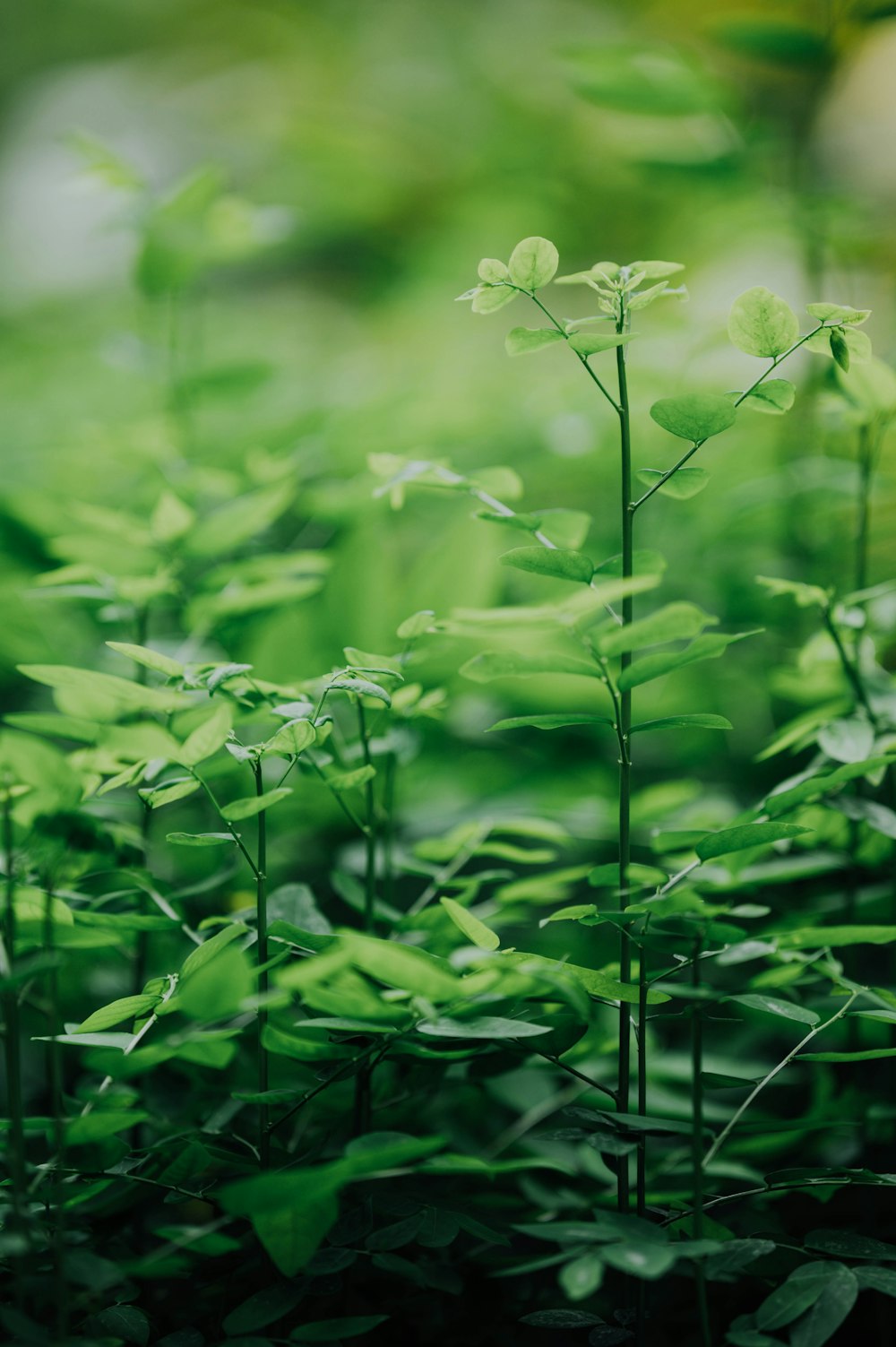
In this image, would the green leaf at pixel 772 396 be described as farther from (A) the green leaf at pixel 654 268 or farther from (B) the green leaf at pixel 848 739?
(B) the green leaf at pixel 848 739

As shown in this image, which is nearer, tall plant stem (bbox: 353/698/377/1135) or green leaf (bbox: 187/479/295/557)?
tall plant stem (bbox: 353/698/377/1135)

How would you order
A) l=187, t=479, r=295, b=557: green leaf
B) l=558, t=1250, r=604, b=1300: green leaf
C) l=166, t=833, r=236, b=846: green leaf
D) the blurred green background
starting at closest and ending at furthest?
l=558, t=1250, r=604, b=1300: green leaf < l=166, t=833, r=236, b=846: green leaf < l=187, t=479, r=295, b=557: green leaf < the blurred green background

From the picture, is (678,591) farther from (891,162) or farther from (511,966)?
(891,162)

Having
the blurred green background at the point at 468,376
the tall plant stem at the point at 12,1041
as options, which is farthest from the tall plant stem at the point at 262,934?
the blurred green background at the point at 468,376

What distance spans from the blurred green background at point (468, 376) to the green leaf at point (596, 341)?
255 mm

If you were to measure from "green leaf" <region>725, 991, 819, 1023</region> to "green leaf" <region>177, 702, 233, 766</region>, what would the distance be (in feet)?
0.90

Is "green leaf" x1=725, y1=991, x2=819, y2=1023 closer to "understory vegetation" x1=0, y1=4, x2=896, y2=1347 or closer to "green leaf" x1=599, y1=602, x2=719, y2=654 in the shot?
"understory vegetation" x1=0, y1=4, x2=896, y2=1347

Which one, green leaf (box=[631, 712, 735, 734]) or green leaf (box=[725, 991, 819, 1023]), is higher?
green leaf (box=[631, 712, 735, 734])

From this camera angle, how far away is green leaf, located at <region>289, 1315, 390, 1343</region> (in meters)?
0.43

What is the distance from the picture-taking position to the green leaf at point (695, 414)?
45cm

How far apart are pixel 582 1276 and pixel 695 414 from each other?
37 centimetres

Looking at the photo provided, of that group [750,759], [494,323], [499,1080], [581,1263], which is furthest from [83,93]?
[581,1263]

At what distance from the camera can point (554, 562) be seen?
459 millimetres

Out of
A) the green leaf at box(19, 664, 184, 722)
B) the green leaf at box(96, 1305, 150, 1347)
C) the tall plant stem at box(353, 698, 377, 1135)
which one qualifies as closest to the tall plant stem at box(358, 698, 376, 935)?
the tall plant stem at box(353, 698, 377, 1135)
